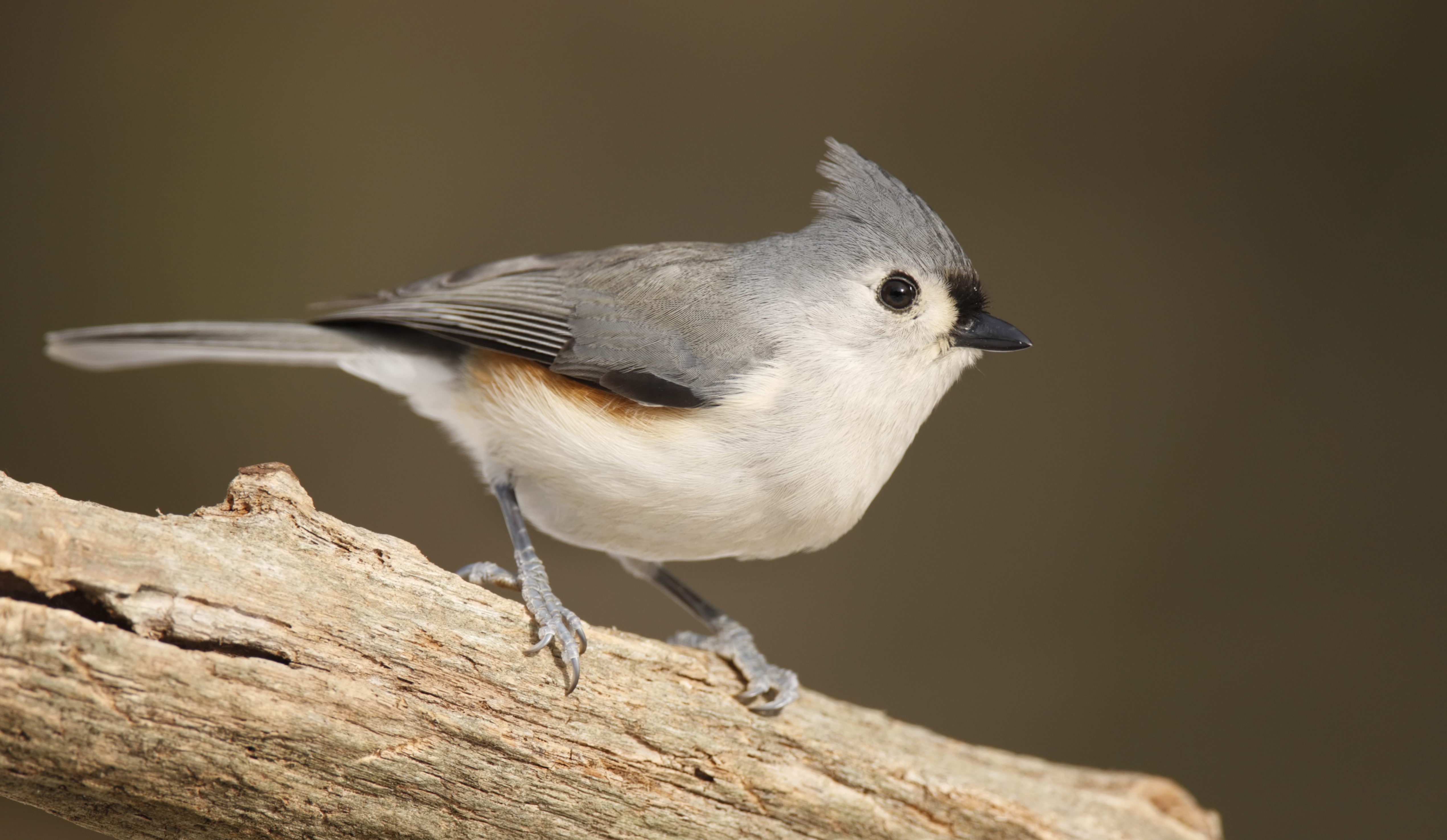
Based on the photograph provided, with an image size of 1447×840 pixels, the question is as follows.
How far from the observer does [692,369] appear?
2129 mm

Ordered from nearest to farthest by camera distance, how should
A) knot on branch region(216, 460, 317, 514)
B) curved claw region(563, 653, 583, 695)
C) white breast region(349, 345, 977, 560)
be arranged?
knot on branch region(216, 460, 317, 514) → curved claw region(563, 653, 583, 695) → white breast region(349, 345, 977, 560)

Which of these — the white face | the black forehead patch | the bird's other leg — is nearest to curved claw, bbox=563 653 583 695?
the bird's other leg

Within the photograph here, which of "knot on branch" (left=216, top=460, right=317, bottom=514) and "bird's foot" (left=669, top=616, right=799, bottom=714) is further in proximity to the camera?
"bird's foot" (left=669, top=616, right=799, bottom=714)

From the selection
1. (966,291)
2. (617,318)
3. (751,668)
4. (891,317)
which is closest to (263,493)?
(617,318)

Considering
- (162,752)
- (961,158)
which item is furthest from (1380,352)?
(162,752)

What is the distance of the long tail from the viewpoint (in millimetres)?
2430

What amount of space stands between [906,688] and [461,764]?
8.35ft

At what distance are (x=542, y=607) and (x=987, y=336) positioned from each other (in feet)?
3.64

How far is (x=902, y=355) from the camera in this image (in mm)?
2148

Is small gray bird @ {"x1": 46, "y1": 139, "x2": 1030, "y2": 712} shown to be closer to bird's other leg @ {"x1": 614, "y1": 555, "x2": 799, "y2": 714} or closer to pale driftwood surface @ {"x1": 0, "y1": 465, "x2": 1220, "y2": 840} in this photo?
bird's other leg @ {"x1": 614, "y1": 555, "x2": 799, "y2": 714}

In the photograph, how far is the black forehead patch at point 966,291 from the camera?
218cm

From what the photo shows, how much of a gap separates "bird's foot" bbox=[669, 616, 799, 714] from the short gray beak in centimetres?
85

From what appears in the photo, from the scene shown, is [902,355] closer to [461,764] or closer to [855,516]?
[855,516]

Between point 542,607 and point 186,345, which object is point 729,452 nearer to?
point 542,607
